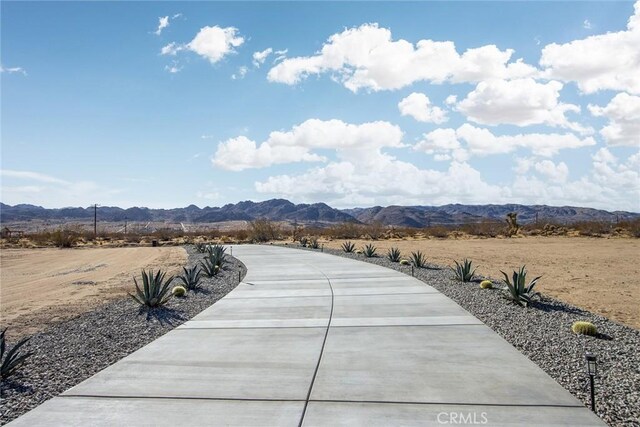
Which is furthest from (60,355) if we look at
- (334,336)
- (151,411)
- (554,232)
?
(554,232)

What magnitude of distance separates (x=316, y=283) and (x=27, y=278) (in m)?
15.3

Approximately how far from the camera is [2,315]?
1188 cm

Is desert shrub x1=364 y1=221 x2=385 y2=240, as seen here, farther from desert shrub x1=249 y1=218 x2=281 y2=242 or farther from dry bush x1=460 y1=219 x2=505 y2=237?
dry bush x1=460 y1=219 x2=505 y2=237

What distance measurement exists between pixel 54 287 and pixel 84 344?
11481 millimetres

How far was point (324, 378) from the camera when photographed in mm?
5863

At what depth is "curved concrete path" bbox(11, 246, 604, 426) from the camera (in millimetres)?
4828

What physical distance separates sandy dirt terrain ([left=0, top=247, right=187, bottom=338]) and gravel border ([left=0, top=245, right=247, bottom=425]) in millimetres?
1458

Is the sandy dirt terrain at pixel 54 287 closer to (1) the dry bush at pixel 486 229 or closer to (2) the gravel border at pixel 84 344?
(2) the gravel border at pixel 84 344

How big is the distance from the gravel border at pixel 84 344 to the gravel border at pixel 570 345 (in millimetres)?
5996

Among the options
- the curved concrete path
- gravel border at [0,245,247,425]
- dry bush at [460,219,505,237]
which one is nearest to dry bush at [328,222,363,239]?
dry bush at [460,219,505,237]

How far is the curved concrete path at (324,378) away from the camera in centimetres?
483

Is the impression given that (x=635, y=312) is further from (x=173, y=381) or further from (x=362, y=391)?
(x=173, y=381)

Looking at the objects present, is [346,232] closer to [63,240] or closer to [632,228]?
[632,228]

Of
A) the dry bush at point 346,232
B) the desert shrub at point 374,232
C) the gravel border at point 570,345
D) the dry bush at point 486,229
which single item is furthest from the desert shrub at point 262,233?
the gravel border at point 570,345
